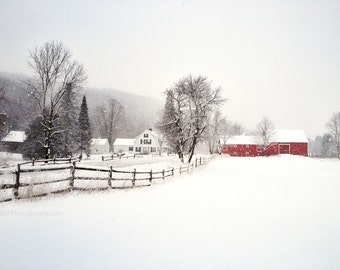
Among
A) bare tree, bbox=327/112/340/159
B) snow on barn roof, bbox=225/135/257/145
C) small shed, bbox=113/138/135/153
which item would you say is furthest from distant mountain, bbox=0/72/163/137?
bare tree, bbox=327/112/340/159

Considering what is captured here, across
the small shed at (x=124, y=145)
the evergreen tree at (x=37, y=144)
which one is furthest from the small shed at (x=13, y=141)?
the small shed at (x=124, y=145)

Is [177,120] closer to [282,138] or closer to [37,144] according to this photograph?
[37,144]

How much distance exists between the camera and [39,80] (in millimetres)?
27359

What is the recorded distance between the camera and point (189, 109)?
39.3m

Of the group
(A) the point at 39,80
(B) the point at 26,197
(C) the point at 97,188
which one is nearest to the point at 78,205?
(B) the point at 26,197

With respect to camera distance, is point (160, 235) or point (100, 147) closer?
point (160, 235)

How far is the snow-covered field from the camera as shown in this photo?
17.4ft

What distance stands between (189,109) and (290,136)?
4924cm

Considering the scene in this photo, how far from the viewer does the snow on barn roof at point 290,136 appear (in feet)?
247

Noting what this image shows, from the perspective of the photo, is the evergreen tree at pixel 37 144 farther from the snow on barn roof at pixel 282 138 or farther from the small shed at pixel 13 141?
the snow on barn roof at pixel 282 138

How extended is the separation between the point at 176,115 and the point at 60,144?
1705 centimetres

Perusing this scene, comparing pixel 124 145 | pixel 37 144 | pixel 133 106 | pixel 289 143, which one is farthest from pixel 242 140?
pixel 133 106

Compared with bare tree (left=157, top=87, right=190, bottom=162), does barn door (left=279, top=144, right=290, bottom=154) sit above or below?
below

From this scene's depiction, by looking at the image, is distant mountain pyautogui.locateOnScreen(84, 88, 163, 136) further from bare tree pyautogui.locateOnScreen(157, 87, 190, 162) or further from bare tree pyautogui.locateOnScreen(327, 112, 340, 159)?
bare tree pyautogui.locateOnScreen(157, 87, 190, 162)
